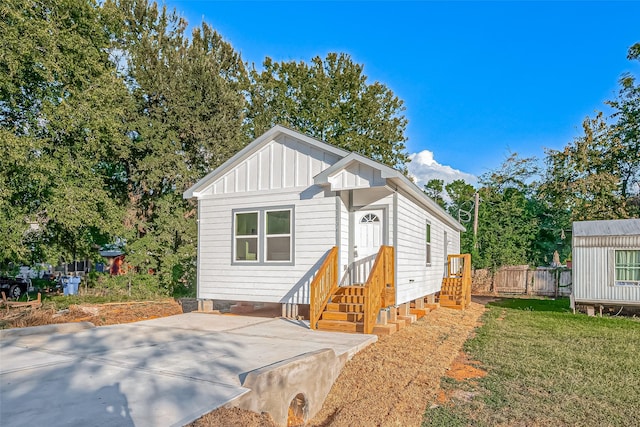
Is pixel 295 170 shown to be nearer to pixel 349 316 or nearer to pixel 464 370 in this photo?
pixel 349 316

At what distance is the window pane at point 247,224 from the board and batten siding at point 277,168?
577mm

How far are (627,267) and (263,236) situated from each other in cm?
1049

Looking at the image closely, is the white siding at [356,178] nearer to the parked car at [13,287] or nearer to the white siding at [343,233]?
the white siding at [343,233]

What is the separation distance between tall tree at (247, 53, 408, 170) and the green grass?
18484 mm

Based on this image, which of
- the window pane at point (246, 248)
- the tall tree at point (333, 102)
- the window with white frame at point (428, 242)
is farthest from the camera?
the tall tree at point (333, 102)

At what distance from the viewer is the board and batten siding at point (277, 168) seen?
894cm

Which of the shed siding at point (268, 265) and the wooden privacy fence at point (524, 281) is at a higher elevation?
the shed siding at point (268, 265)

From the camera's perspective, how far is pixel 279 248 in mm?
9250

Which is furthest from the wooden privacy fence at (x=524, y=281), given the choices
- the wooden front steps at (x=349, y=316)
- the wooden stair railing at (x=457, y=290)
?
the wooden front steps at (x=349, y=316)

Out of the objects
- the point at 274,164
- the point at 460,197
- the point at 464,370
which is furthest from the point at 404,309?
the point at 460,197

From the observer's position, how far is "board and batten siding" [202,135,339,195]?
8938 millimetres

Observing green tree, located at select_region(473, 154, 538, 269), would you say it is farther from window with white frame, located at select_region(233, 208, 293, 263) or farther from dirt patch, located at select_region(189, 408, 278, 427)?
dirt patch, located at select_region(189, 408, 278, 427)

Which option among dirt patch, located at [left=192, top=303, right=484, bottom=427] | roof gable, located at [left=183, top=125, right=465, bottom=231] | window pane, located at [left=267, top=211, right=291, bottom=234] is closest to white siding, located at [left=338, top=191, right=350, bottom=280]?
roof gable, located at [left=183, top=125, right=465, bottom=231]

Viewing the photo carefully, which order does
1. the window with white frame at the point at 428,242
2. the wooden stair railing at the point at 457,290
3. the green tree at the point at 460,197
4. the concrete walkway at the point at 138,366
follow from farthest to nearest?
1. the green tree at the point at 460,197
2. the wooden stair railing at the point at 457,290
3. the window with white frame at the point at 428,242
4. the concrete walkway at the point at 138,366
